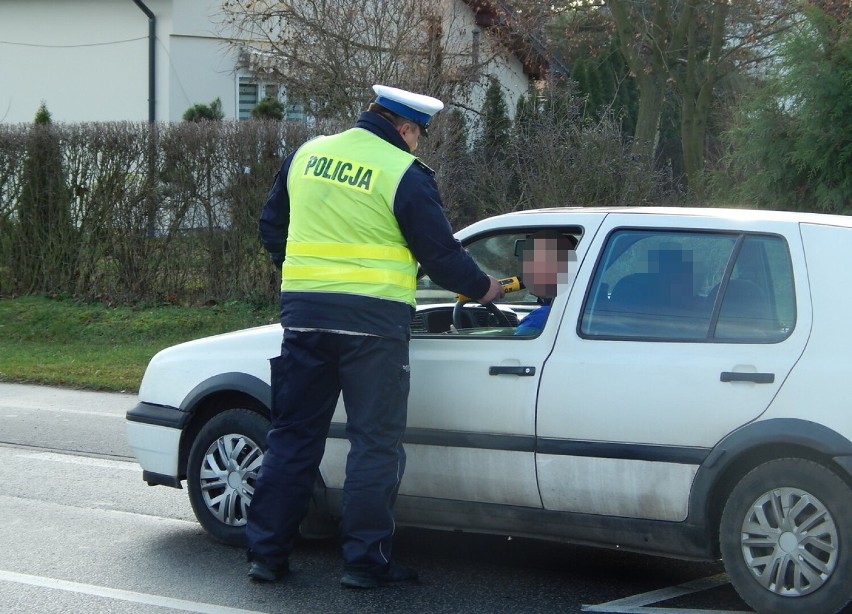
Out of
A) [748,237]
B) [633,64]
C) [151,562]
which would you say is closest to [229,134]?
[633,64]

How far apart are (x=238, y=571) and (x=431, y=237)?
70.4 inches

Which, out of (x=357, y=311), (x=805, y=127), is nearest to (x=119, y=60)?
(x=805, y=127)

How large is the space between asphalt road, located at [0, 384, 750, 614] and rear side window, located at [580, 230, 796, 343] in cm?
114

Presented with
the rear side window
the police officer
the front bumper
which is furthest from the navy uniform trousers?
the rear side window

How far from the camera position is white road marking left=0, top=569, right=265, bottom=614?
186 inches

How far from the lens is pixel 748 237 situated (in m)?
4.61

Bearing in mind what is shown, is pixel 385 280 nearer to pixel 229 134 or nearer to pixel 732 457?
pixel 732 457

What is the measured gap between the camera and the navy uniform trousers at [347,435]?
4766 mm

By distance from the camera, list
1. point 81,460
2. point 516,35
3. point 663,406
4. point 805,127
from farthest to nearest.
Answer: point 516,35, point 805,127, point 81,460, point 663,406

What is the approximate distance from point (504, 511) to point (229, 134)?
987cm

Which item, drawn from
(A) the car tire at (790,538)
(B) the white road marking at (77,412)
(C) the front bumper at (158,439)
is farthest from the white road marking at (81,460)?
(A) the car tire at (790,538)

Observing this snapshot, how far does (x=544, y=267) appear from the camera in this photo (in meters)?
4.98

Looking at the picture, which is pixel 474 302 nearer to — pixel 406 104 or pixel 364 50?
pixel 406 104

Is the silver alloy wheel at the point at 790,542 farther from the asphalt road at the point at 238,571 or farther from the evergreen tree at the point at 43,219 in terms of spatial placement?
the evergreen tree at the point at 43,219
